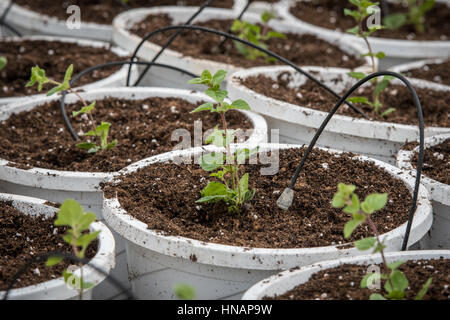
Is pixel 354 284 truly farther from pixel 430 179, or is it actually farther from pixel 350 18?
pixel 350 18

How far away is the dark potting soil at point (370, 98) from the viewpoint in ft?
7.85

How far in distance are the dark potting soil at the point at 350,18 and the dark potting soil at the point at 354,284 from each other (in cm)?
234

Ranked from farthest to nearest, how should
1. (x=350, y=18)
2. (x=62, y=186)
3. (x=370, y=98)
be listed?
1. (x=350, y=18)
2. (x=370, y=98)
3. (x=62, y=186)

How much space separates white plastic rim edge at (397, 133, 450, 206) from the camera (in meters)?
1.81

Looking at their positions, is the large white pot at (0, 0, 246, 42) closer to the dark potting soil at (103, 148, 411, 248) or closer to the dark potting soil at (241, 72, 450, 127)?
the dark potting soil at (241, 72, 450, 127)

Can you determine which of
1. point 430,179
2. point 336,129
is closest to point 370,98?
point 336,129

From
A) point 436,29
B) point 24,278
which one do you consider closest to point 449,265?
point 24,278

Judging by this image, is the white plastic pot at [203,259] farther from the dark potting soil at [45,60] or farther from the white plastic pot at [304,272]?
the dark potting soil at [45,60]

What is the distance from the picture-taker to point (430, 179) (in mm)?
1863

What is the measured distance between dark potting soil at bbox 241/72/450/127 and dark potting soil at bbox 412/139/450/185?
0.63 feet

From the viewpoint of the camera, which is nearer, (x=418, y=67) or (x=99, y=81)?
(x=99, y=81)

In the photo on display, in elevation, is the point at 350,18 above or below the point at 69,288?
above

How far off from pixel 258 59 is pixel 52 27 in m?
1.26

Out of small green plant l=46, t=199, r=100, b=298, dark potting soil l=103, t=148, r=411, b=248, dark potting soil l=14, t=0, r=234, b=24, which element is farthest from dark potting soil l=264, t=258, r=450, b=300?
dark potting soil l=14, t=0, r=234, b=24
